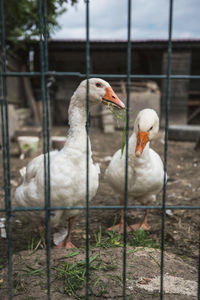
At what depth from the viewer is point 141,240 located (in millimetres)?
3281

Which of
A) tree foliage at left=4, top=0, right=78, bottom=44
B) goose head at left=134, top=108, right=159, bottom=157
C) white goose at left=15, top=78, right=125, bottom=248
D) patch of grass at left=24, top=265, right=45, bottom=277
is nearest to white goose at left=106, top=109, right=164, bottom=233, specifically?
goose head at left=134, top=108, right=159, bottom=157

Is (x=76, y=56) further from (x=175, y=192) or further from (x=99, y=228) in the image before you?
(x=99, y=228)

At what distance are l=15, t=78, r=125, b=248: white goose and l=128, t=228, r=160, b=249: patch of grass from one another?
31.6 inches

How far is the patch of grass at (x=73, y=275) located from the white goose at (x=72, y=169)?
51 centimetres

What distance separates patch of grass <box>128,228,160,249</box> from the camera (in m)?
3.17

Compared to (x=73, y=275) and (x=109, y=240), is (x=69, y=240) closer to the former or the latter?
(x=109, y=240)

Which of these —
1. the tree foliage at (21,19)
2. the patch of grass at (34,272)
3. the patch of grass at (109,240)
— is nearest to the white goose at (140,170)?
the patch of grass at (109,240)

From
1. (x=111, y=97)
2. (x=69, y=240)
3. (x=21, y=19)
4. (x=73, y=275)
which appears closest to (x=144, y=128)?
(x=111, y=97)

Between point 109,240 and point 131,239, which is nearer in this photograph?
point 109,240

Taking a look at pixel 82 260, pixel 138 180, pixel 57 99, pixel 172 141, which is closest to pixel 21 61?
pixel 57 99

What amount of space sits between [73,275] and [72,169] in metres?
0.86

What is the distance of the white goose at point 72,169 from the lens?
8.46 ft

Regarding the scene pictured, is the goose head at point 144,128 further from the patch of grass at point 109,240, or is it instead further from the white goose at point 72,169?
the patch of grass at point 109,240

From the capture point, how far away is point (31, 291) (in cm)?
207
